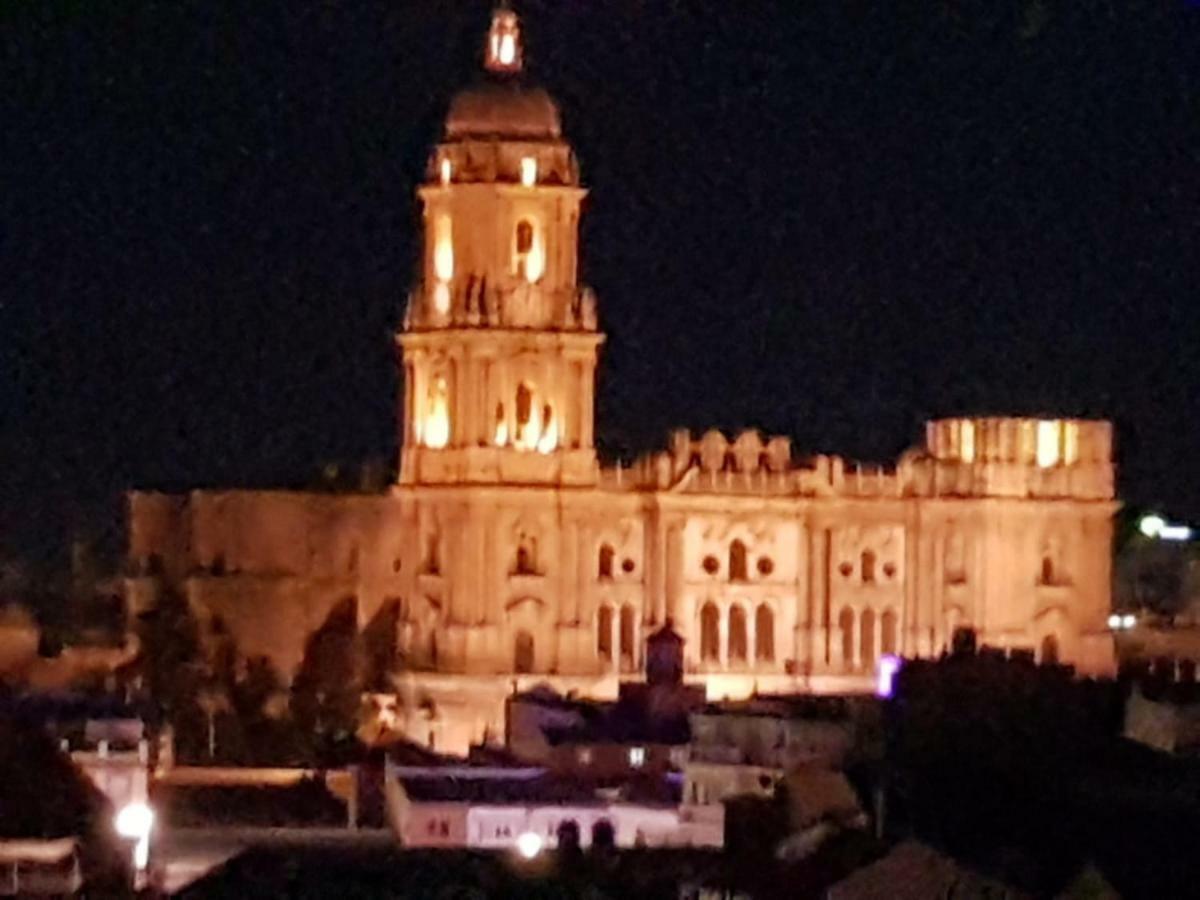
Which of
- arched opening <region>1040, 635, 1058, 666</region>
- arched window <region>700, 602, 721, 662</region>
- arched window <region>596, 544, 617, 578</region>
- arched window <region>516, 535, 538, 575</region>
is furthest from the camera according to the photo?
arched window <region>700, 602, 721, 662</region>

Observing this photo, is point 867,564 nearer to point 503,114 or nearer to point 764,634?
point 764,634

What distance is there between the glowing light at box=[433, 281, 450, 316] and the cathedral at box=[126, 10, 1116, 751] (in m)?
0.03

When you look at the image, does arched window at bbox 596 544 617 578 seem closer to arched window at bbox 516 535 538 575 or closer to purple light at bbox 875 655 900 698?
arched window at bbox 516 535 538 575

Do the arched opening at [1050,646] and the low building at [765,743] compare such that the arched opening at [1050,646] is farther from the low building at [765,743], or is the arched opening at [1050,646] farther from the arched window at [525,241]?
the low building at [765,743]

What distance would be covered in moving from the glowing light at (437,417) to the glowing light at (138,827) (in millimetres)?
16505

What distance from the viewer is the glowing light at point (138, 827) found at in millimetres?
58219

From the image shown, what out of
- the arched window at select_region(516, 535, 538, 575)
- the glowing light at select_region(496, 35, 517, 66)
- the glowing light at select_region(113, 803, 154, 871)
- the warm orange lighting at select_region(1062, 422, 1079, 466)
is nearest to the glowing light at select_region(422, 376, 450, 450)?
the arched window at select_region(516, 535, 538, 575)

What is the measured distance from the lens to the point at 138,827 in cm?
6228

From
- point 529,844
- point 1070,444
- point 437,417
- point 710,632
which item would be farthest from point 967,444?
point 529,844

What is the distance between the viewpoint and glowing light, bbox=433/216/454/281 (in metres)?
81.5

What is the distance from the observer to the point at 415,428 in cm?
8225

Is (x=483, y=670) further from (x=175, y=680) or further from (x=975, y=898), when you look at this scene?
(x=975, y=898)

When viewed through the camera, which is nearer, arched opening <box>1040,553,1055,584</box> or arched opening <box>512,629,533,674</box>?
arched opening <box>512,629,533,674</box>

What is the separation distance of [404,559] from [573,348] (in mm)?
3924
